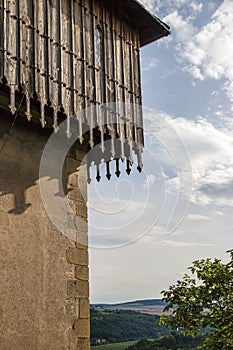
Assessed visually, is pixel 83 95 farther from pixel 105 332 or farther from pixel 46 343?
pixel 105 332

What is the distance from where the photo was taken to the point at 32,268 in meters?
7.05

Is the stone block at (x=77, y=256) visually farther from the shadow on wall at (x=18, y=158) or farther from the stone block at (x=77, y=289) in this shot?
the shadow on wall at (x=18, y=158)

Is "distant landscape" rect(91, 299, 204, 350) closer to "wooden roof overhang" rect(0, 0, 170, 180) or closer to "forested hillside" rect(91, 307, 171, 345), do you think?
"forested hillside" rect(91, 307, 171, 345)

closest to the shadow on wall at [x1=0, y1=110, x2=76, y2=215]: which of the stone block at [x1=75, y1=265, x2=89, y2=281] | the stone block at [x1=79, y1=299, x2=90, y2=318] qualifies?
the stone block at [x1=75, y1=265, x2=89, y2=281]

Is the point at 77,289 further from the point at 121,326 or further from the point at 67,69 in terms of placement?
the point at 121,326

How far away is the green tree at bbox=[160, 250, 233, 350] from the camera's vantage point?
13.1 metres

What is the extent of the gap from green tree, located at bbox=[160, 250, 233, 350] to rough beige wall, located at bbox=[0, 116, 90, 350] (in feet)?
20.2

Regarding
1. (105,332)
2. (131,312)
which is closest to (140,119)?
(105,332)

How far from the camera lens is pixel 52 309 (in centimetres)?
722

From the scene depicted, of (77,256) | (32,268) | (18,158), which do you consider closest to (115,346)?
(77,256)

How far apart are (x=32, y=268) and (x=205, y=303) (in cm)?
770

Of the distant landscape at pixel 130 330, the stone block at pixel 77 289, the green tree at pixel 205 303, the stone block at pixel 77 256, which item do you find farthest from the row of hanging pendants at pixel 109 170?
the distant landscape at pixel 130 330

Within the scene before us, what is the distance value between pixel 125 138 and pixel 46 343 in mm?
3321

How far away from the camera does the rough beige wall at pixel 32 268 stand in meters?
6.70
